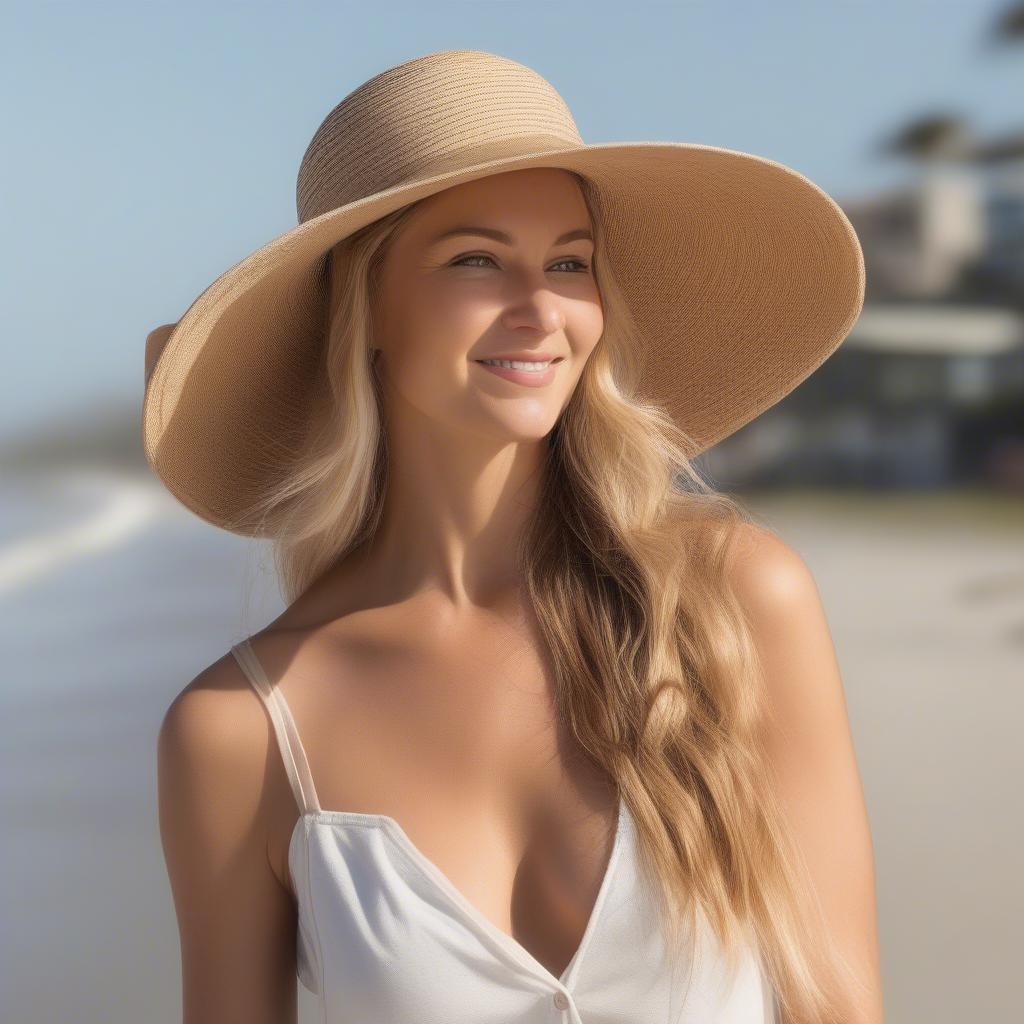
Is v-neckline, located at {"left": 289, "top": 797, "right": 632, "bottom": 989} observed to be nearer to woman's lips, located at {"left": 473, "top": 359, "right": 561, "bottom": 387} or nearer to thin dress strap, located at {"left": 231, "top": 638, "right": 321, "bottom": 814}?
thin dress strap, located at {"left": 231, "top": 638, "right": 321, "bottom": 814}

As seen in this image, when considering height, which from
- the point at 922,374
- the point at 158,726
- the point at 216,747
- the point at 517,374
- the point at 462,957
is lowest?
the point at 462,957

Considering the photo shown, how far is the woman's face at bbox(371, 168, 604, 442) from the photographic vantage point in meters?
1.42

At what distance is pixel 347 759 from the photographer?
1518mm

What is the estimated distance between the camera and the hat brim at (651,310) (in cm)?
153

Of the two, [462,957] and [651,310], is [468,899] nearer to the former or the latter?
[462,957]

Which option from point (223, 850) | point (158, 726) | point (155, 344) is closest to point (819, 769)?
point (223, 850)

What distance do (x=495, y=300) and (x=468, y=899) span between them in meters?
0.60

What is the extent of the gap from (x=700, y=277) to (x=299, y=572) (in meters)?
0.62

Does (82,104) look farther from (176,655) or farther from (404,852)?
(404,852)

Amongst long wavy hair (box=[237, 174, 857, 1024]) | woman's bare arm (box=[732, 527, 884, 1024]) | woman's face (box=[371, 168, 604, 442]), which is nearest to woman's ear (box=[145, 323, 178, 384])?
long wavy hair (box=[237, 174, 857, 1024])

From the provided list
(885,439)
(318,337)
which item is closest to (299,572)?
(318,337)

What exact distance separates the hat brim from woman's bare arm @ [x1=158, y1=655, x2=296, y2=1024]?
0.32 meters

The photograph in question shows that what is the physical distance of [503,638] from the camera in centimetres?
157

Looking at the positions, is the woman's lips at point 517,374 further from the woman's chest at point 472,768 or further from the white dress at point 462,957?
the white dress at point 462,957
